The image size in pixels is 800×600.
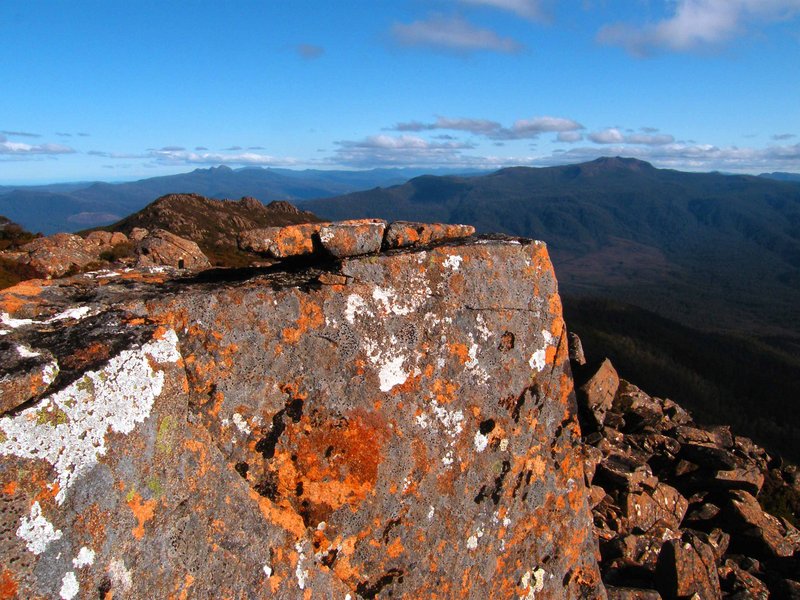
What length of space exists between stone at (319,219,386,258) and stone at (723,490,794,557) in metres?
12.2

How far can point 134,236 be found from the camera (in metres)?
52.1

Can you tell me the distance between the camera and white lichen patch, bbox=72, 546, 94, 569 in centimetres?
449

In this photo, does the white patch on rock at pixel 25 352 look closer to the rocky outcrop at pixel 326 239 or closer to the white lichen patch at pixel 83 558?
the white lichen patch at pixel 83 558

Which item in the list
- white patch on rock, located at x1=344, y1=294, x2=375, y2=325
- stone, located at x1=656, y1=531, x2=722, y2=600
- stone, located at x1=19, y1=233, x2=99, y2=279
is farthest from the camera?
stone, located at x1=19, y1=233, x2=99, y2=279

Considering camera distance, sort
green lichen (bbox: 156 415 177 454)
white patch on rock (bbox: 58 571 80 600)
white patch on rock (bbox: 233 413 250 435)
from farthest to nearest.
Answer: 1. white patch on rock (bbox: 233 413 250 435)
2. green lichen (bbox: 156 415 177 454)
3. white patch on rock (bbox: 58 571 80 600)

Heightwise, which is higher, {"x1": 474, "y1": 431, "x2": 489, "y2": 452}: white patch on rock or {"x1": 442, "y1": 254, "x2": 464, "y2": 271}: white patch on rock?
{"x1": 442, "y1": 254, "x2": 464, "y2": 271}: white patch on rock

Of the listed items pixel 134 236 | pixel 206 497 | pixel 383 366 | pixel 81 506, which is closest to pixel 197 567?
pixel 206 497

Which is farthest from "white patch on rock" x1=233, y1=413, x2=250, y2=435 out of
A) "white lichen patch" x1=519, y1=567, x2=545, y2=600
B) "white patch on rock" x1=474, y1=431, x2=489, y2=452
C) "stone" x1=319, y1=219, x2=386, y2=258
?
"white lichen patch" x1=519, y1=567, x2=545, y2=600

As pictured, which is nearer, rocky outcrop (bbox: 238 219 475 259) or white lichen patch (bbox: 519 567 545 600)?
rocky outcrop (bbox: 238 219 475 259)

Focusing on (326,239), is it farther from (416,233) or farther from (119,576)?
(119,576)

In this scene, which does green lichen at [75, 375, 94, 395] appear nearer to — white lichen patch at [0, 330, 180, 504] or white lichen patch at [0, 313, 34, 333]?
white lichen patch at [0, 330, 180, 504]

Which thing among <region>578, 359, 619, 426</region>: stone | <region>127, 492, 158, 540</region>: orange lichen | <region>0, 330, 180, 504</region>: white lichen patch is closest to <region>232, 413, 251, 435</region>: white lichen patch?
<region>0, 330, 180, 504</region>: white lichen patch

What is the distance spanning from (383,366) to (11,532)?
401 centimetres

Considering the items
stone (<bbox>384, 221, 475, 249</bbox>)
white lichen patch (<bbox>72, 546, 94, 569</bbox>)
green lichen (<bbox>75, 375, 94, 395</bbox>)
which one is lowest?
white lichen patch (<bbox>72, 546, 94, 569</bbox>)
